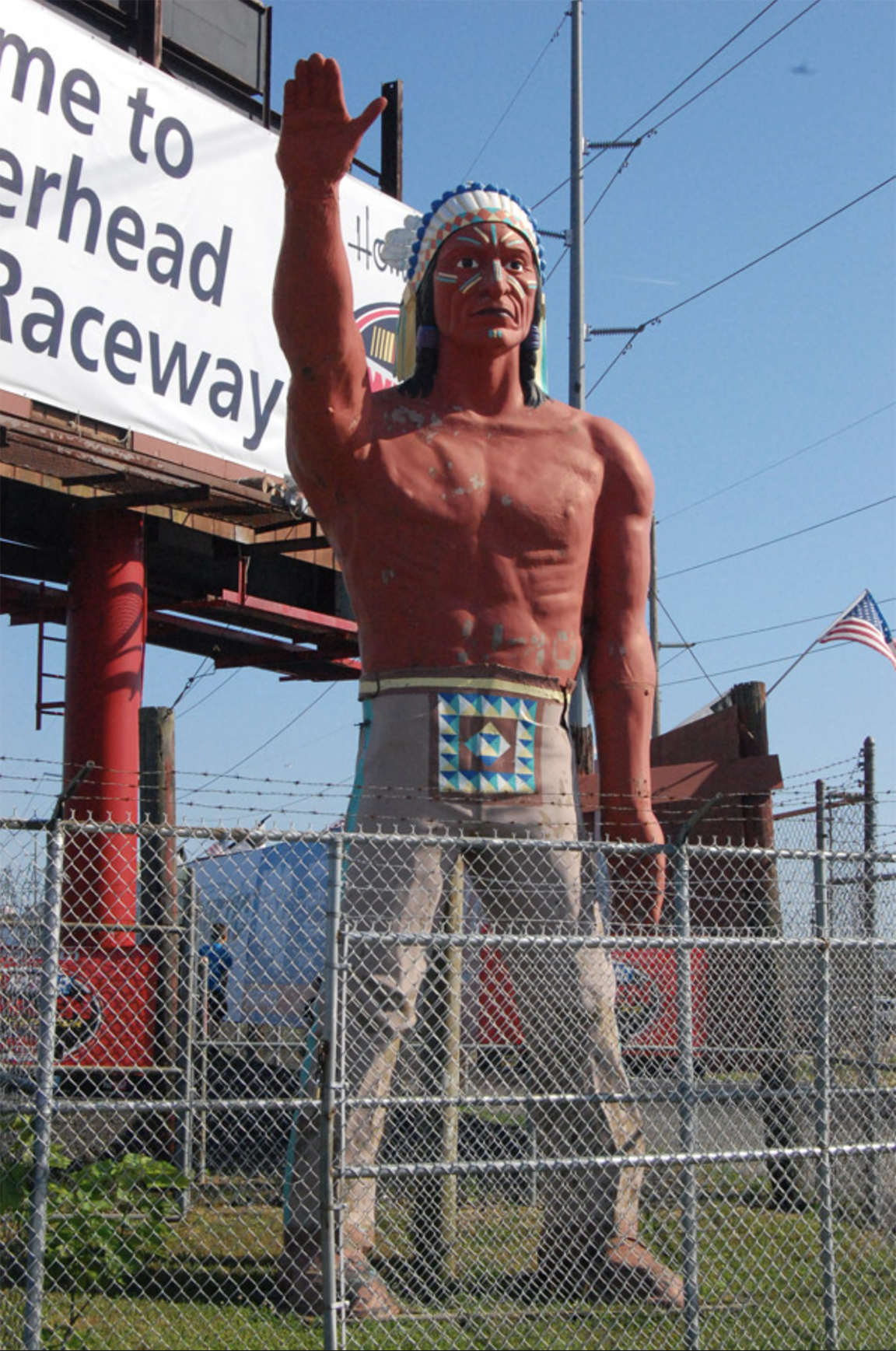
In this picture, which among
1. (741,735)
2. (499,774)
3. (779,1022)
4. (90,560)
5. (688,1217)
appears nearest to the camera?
(688,1217)

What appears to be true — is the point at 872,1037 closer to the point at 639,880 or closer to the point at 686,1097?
the point at 639,880

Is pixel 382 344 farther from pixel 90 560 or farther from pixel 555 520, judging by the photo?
pixel 555 520

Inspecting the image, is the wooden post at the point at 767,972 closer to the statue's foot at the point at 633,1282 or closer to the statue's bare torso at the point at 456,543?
the statue's foot at the point at 633,1282

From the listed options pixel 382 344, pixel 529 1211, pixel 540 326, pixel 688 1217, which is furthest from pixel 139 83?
pixel 688 1217

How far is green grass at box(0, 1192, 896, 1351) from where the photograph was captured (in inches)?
153

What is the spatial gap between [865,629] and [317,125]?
7438mm

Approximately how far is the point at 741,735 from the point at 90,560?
12.7 ft

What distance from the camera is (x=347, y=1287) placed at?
392cm

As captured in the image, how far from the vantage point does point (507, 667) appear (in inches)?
170

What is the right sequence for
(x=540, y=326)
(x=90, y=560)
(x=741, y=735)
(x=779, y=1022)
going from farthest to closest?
(x=90, y=560)
(x=741, y=735)
(x=779, y=1022)
(x=540, y=326)

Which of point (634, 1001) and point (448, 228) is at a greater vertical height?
point (448, 228)

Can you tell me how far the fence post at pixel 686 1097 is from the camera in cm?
382

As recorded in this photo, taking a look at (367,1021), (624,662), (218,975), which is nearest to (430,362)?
(624,662)

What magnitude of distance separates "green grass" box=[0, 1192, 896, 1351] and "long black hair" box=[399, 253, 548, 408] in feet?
8.43
